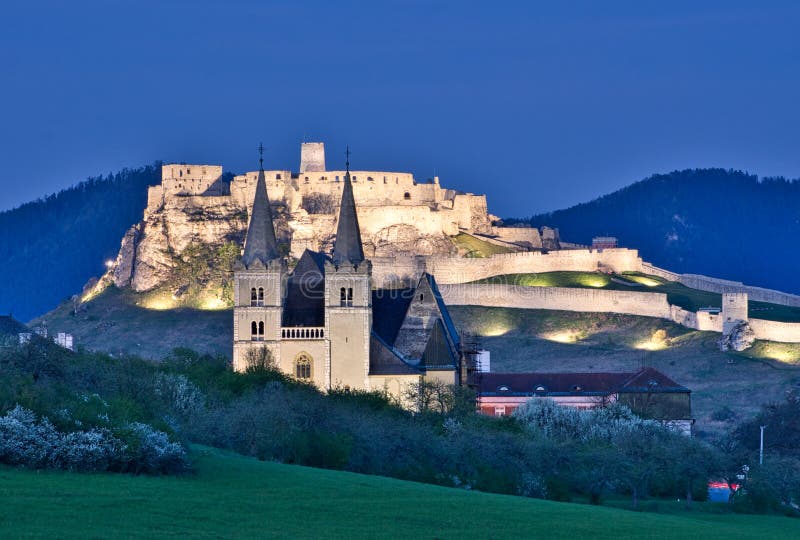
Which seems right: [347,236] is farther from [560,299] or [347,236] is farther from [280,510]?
[560,299]

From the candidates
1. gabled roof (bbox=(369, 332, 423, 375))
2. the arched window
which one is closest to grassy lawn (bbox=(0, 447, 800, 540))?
gabled roof (bbox=(369, 332, 423, 375))

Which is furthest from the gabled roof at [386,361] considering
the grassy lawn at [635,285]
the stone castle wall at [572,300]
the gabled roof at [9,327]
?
the grassy lawn at [635,285]

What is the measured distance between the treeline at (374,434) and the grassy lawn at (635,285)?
235ft

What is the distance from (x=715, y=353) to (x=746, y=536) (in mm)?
85220

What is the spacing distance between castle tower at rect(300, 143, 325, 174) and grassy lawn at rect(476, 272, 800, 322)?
80.6 ft

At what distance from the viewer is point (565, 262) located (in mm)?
145625

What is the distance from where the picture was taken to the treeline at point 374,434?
37656mm

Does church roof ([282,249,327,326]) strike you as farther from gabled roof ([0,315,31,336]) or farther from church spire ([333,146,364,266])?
gabled roof ([0,315,31,336])

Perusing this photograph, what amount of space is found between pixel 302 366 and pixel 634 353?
4997cm

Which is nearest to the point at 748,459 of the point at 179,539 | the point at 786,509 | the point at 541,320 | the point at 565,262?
the point at 786,509

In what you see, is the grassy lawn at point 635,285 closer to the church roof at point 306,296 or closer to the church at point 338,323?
the church at point 338,323

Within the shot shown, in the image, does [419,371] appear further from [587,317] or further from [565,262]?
[565,262]

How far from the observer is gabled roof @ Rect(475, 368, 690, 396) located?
89.1 m

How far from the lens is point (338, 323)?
7450cm
